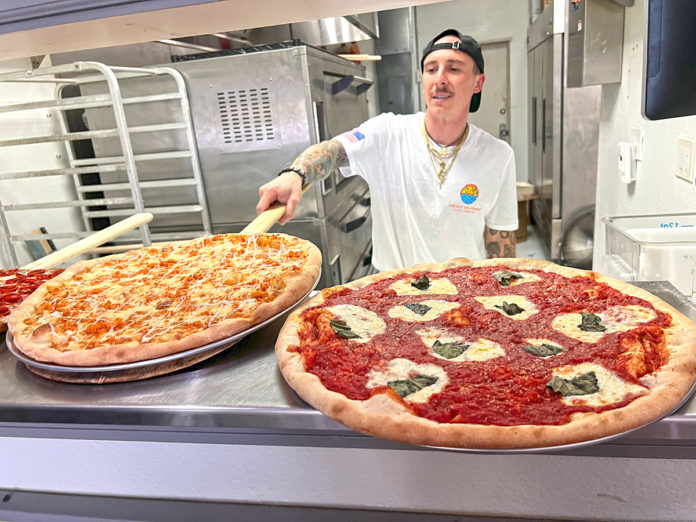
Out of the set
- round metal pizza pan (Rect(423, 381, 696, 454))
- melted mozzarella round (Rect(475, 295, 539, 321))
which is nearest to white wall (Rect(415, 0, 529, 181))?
melted mozzarella round (Rect(475, 295, 539, 321))

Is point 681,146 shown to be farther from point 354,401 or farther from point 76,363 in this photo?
point 76,363

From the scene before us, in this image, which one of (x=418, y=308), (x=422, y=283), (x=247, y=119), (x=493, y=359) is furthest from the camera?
(x=247, y=119)

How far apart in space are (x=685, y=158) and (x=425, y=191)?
3.41 ft

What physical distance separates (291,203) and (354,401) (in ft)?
3.05

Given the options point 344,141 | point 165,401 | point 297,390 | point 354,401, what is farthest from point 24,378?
point 344,141

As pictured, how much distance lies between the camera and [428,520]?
99 centimetres

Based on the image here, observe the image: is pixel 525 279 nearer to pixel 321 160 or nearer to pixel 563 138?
pixel 321 160

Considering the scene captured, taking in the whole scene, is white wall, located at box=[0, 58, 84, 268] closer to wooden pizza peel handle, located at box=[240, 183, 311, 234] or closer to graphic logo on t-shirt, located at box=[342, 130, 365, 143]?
graphic logo on t-shirt, located at box=[342, 130, 365, 143]

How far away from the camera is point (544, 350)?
0.97 meters

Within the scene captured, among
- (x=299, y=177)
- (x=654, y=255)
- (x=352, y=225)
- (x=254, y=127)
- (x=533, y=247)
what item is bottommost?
(x=533, y=247)

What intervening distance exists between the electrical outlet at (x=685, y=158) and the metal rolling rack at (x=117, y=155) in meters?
2.50

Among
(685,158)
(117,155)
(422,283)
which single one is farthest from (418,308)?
(117,155)

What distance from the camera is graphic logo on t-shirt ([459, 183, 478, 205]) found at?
7.55 feet

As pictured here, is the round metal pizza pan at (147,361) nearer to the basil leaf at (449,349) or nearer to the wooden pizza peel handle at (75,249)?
the basil leaf at (449,349)
